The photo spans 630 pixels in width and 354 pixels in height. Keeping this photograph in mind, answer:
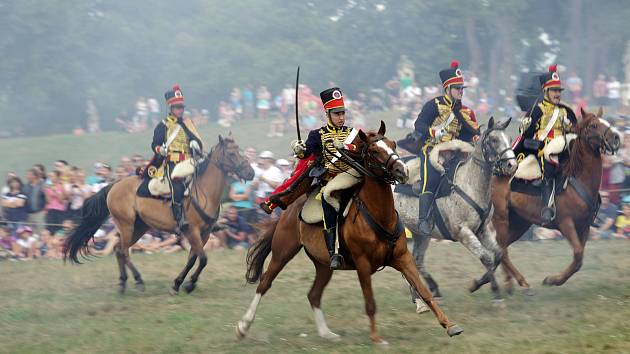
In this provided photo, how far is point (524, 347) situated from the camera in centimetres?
987

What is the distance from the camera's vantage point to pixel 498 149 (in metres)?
12.8

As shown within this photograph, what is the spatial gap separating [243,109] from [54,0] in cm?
1117

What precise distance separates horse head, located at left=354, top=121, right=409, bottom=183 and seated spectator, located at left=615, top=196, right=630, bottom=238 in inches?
445

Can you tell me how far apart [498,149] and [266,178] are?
9154mm

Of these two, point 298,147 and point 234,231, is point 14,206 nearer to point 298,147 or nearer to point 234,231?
point 234,231

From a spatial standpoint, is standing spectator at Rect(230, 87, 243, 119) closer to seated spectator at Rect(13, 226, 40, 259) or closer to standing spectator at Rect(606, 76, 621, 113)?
standing spectator at Rect(606, 76, 621, 113)

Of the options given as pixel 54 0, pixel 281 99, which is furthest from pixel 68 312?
pixel 54 0

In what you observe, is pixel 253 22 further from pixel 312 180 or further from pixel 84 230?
pixel 312 180

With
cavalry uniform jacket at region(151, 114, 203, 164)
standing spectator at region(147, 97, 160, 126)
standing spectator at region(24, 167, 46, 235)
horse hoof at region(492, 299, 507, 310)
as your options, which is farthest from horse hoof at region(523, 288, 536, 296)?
standing spectator at region(147, 97, 160, 126)

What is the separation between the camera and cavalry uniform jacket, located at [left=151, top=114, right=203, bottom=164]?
16.4 meters

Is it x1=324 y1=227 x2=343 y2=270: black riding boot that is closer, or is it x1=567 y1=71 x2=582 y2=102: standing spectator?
x1=324 y1=227 x2=343 y2=270: black riding boot

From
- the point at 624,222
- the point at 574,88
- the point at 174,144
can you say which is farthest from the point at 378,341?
the point at 574,88

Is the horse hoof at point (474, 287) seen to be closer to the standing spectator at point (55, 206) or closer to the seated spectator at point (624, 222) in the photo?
the seated spectator at point (624, 222)

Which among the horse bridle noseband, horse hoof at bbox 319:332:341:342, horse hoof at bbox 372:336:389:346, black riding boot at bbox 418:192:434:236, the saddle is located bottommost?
horse hoof at bbox 319:332:341:342
